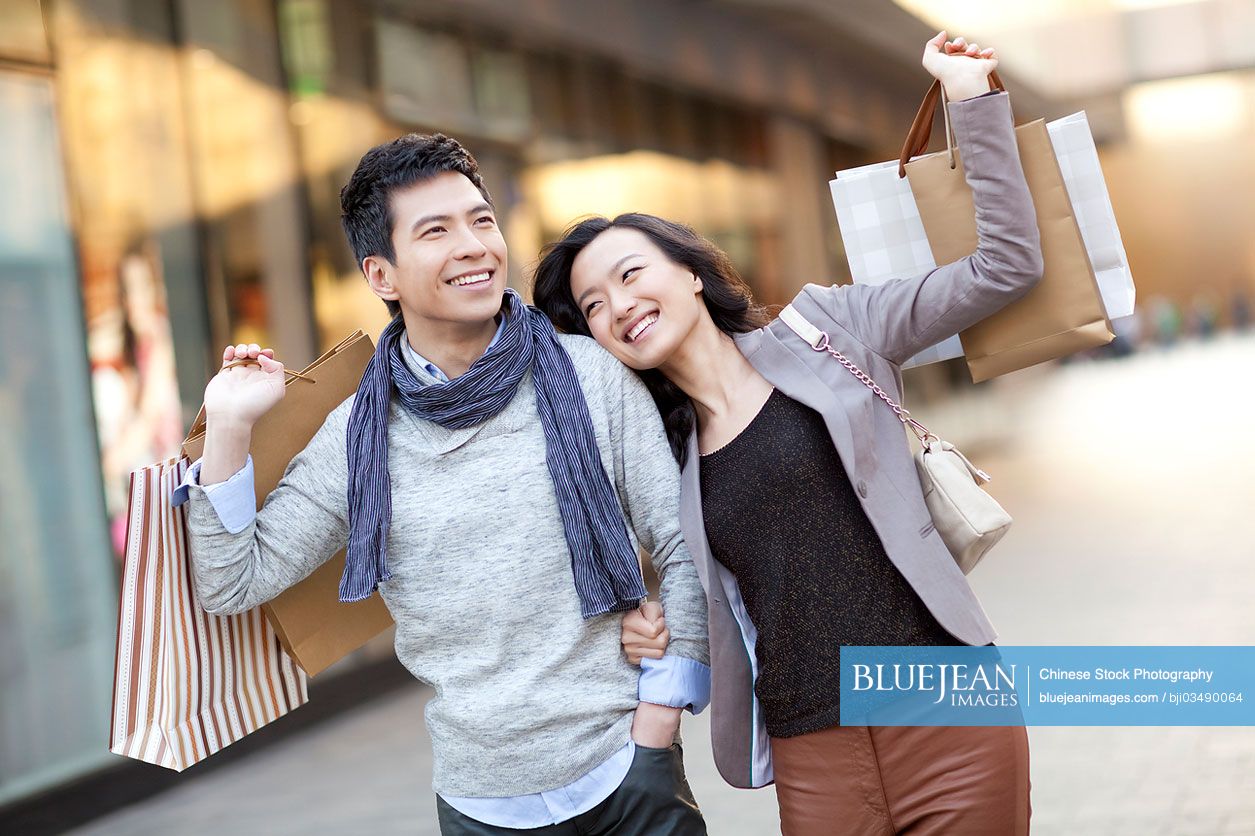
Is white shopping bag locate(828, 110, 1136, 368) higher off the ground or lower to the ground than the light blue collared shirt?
higher

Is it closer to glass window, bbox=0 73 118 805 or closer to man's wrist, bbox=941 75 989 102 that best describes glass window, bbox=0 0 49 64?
glass window, bbox=0 73 118 805

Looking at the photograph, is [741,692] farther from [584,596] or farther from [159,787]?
[159,787]

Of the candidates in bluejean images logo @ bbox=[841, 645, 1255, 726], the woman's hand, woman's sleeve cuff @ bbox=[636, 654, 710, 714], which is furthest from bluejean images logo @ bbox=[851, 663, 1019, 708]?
the woman's hand

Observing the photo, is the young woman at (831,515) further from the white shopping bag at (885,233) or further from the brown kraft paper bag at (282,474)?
the brown kraft paper bag at (282,474)

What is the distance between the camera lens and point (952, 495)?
2453mm

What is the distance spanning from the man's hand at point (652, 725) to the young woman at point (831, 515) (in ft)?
0.37

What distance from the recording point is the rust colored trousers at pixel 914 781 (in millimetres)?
2361

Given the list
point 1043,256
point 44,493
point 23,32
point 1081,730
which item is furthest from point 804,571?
point 23,32

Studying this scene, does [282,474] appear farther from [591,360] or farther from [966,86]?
[966,86]

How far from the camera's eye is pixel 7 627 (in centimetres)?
584

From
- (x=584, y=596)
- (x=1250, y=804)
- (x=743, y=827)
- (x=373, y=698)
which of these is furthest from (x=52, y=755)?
(x=1250, y=804)

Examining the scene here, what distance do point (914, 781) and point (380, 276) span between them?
4.54 ft

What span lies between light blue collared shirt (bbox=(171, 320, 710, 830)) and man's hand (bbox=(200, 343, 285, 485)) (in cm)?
3

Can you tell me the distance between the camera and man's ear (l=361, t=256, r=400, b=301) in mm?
2537
